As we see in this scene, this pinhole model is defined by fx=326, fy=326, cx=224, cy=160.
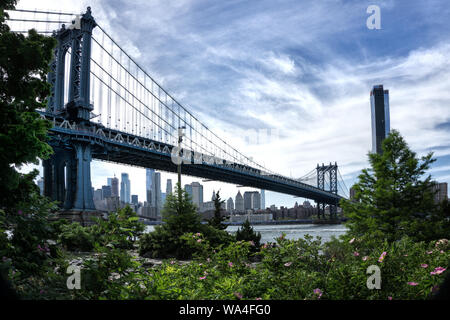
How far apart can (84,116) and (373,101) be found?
96.5ft

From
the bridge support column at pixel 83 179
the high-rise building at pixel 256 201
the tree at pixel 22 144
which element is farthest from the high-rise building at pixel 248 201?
the tree at pixel 22 144

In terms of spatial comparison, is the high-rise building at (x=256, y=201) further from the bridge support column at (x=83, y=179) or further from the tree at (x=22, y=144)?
the tree at (x=22, y=144)

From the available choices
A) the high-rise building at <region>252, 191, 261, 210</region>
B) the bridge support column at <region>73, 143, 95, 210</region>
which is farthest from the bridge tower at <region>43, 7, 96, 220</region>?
the high-rise building at <region>252, 191, 261, 210</region>

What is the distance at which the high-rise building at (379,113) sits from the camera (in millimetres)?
12164

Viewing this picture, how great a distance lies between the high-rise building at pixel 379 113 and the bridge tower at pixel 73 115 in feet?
86.5

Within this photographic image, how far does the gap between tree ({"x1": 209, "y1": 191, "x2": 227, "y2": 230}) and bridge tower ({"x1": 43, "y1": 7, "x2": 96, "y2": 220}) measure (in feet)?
47.6

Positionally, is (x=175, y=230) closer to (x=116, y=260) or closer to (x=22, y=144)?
(x=22, y=144)

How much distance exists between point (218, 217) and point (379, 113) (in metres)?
13.5

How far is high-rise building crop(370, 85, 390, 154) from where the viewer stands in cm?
1216

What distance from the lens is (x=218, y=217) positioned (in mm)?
23312

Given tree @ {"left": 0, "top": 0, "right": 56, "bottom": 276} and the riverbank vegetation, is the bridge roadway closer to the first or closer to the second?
tree @ {"left": 0, "top": 0, "right": 56, "bottom": 276}

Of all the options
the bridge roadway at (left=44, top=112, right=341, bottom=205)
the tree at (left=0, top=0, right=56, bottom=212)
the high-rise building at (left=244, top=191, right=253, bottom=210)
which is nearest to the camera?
the tree at (left=0, top=0, right=56, bottom=212)
